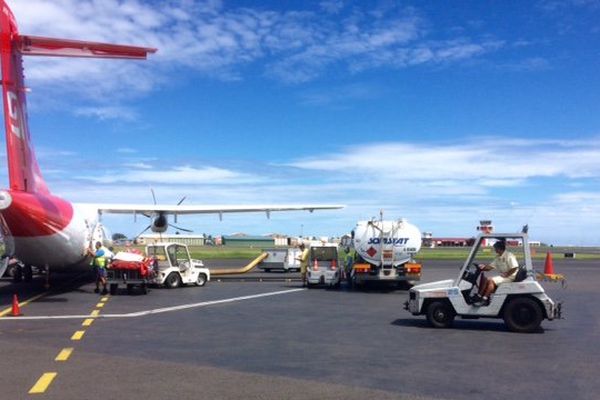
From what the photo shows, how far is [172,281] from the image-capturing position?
2438cm

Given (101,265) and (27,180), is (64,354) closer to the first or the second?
(27,180)

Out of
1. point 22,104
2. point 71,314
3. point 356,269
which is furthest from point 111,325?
point 356,269

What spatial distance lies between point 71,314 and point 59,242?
486cm

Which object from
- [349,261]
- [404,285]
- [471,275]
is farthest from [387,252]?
[471,275]

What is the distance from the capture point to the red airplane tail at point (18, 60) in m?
18.4

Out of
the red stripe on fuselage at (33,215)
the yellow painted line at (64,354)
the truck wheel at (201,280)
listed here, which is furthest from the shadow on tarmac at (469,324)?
the truck wheel at (201,280)

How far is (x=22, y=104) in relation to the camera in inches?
785

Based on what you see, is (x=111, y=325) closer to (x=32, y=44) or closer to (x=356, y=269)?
(x=32, y=44)

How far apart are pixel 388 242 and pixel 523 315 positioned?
10.8m

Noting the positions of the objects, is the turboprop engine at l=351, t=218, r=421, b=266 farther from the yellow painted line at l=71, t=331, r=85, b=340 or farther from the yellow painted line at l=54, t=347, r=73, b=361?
the yellow painted line at l=54, t=347, r=73, b=361

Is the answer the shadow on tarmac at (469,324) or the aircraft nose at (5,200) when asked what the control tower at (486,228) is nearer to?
the shadow on tarmac at (469,324)

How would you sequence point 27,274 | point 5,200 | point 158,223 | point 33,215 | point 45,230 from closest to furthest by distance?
point 5,200
point 33,215
point 45,230
point 27,274
point 158,223

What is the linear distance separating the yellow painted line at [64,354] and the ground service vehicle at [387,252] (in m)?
14.5

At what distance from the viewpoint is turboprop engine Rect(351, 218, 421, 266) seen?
2364 cm
